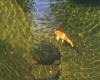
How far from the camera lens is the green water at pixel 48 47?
10.5 ft

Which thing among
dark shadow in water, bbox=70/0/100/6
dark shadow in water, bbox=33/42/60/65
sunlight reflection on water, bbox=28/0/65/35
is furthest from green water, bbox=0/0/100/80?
dark shadow in water, bbox=70/0/100/6

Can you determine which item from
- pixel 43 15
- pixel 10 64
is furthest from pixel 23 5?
pixel 10 64

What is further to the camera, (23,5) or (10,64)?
(23,5)

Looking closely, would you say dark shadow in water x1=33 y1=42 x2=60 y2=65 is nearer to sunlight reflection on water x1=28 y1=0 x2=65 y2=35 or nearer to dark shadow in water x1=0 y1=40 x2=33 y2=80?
dark shadow in water x1=0 y1=40 x2=33 y2=80

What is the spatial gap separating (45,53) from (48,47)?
24 cm

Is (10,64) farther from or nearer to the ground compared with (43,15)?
nearer to the ground

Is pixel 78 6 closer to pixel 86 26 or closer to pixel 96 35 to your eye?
pixel 86 26

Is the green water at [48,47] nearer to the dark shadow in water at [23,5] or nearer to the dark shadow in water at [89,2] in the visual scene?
the dark shadow in water at [23,5]

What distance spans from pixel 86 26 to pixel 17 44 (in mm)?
2251

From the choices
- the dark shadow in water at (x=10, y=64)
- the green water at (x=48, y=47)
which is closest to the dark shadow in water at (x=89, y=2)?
the green water at (x=48, y=47)

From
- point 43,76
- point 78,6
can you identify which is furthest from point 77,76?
point 78,6

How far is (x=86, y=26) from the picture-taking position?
477cm

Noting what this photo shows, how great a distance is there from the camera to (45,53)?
373 centimetres

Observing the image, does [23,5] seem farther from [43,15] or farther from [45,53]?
[45,53]
